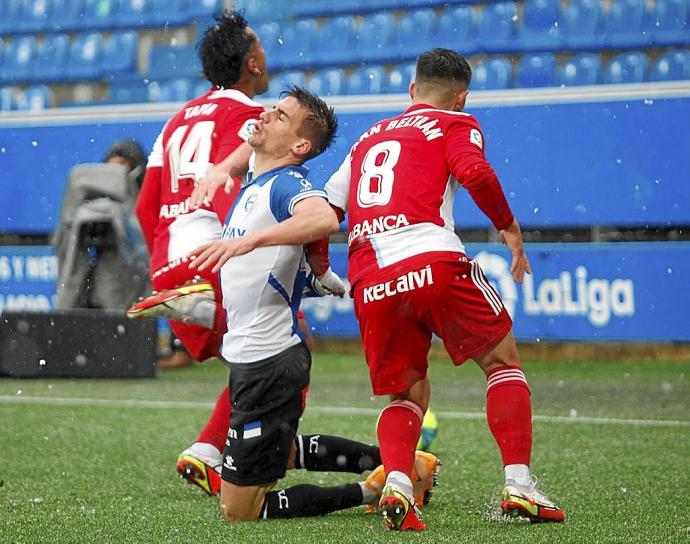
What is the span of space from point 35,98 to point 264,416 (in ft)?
27.6

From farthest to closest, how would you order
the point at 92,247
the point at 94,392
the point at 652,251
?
the point at 92,247 < the point at 652,251 < the point at 94,392

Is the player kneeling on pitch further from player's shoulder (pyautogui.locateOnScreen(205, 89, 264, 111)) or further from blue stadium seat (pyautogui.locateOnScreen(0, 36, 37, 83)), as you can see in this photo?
blue stadium seat (pyautogui.locateOnScreen(0, 36, 37, 83))

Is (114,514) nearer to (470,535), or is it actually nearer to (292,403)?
(292,403)

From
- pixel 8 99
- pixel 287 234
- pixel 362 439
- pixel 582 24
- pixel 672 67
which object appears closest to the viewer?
pixel 287 234

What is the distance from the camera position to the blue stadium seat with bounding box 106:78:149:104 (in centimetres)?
1077

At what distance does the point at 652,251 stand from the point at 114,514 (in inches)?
208

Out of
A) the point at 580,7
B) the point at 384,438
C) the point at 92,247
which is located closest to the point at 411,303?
the point at 384,438

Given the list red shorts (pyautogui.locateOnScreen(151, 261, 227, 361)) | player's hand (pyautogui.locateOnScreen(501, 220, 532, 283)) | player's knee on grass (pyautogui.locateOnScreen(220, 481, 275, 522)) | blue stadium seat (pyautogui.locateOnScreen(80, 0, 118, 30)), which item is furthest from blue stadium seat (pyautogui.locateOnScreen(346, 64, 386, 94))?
player's knee on grass (pyautogui.locateOnScreen(220, 481, 275, 522))

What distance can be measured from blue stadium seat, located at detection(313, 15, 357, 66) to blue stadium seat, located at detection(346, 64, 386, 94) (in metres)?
0.22

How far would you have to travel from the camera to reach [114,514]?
12.2 feet

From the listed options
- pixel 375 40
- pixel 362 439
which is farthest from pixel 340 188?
pixel 375 40

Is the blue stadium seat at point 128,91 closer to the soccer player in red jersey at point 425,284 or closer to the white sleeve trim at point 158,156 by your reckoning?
the white sleeve trim at point 158,156

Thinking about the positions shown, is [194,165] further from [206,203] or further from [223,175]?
[223,175]

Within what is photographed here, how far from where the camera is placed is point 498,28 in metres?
9.96
